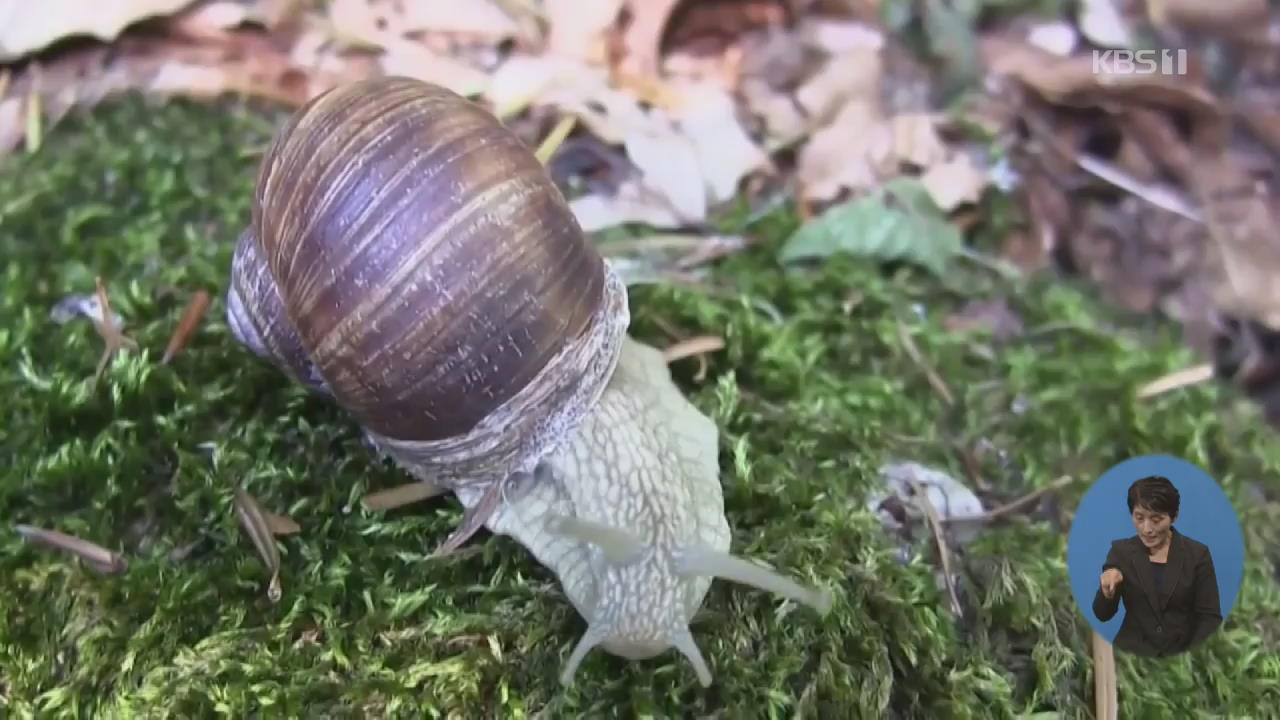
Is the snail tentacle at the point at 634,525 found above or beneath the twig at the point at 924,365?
above

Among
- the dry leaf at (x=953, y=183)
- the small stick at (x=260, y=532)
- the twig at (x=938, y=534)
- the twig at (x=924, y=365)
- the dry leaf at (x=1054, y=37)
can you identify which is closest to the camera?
the small stick at (x=260, y=532)

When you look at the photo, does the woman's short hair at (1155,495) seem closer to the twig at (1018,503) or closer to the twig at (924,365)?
the twig at (1018,503)

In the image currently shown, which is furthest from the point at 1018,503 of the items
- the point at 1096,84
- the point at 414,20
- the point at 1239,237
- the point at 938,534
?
the point at 414,20

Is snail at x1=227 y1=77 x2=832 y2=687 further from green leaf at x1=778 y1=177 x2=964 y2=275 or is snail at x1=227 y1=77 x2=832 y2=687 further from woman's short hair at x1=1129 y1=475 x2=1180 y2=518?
green leaf at x1=778 y1=177 x2=964 y2=275

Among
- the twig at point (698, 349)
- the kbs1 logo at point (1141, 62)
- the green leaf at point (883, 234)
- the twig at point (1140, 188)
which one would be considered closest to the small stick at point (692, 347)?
the twig at point (698, 349)

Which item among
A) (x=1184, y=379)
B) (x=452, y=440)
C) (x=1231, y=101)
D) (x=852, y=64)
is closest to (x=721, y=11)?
(x=852, y=64)

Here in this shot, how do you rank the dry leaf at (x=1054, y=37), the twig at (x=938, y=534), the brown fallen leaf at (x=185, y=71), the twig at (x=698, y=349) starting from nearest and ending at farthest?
the twig at (x=938, y=534) → the twig at (x=698, y=349) → the brown fallen leaf at (x=185, y=71) → the dry leaf at (x=1054, y=37)

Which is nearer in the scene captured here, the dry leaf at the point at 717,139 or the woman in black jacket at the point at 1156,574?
the woman in black jacket at the point at 1156,574
